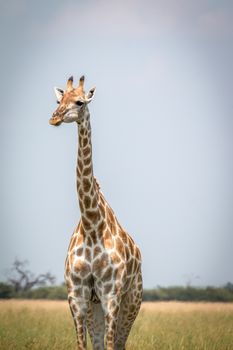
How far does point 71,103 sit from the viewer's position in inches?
540

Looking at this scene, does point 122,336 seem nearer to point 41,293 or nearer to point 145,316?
point 145,316

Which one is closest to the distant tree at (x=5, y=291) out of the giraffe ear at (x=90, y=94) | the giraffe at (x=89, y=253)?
the giraffe at (x=89, y=253)

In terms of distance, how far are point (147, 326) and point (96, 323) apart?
724cm

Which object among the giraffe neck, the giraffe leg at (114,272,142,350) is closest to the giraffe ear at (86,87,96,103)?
the giraffe neck

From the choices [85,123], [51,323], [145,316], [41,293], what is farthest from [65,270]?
[41,293]

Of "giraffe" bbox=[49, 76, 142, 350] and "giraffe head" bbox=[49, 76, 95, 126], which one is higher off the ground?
"giraffe head" bbox=[49, 76, 95, 126]

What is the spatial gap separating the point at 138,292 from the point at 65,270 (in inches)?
55.7

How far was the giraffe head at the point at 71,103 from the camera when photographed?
43.9 ft

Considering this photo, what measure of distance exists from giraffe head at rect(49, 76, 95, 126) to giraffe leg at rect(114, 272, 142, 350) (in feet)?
9.21

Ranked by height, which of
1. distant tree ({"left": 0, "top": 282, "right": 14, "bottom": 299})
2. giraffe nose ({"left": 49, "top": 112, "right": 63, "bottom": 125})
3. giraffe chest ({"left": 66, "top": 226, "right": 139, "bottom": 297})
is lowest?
giraffe chest ({"left": 66, "top": 226, "right": 139, "bottom": 297})

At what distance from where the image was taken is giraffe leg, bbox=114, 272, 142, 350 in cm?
1525

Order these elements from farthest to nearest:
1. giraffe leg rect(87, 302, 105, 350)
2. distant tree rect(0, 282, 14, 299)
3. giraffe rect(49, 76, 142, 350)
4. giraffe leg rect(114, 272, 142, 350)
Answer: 1. distant tree rect(0, 282, 14, 299)
2. giraffe leg rect(114, 272, 142, 350)
3. giraffe leg rect(87, 302, 105, 350)
4. giraffe rect(49, 76, 142, 350)

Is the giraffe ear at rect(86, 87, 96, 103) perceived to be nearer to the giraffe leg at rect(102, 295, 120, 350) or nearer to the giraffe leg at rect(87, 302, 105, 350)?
the giraffe leg at rect(102, 295, 120, 350)

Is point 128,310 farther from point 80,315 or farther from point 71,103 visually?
point 71,103
